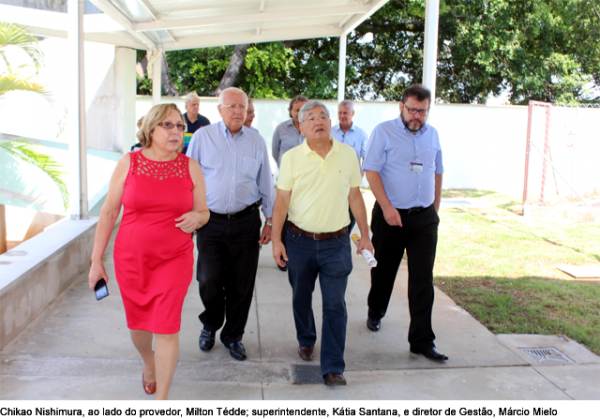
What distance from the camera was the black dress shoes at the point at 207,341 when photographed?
3883mm

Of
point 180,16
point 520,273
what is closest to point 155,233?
point 520,273

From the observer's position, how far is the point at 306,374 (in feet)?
11.6

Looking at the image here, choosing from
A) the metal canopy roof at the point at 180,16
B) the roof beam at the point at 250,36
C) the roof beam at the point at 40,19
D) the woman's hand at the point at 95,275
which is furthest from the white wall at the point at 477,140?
the woman's hand at the point at 95,275

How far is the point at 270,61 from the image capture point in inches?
723

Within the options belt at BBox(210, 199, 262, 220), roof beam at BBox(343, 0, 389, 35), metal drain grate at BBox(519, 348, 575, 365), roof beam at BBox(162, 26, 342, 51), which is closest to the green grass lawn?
metal drain grate at BBox(519, 348, 575, 365)

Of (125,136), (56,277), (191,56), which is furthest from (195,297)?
(191,56)

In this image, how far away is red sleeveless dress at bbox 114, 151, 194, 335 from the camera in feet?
9.23

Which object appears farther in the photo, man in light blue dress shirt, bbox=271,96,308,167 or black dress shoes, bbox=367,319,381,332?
man in light blue dress shirt, bbox=271,96,308,167

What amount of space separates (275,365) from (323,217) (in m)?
1.12

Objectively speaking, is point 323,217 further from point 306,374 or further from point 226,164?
point 306,374

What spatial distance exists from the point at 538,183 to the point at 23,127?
13.2m

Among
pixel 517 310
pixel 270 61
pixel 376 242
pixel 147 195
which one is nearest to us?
pixel 147 195

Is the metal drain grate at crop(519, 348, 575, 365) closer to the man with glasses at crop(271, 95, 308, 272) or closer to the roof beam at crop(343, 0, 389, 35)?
the man with glasses at crop(271, 95, 308, 272)

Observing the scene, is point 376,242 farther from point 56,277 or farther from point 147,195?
point 56,277
